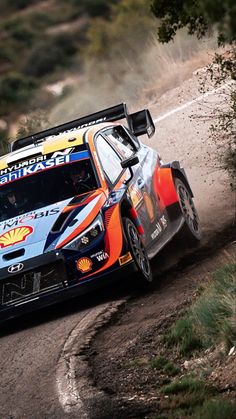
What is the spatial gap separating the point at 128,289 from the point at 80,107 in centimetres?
1802

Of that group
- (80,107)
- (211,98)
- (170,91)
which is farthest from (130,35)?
(211,98)

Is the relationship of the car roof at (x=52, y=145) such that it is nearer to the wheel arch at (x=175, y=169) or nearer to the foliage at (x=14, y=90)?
the wheel arch at (x=175, y=169)

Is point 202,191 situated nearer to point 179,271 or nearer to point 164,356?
point 179,271

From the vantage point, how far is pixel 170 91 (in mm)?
25234

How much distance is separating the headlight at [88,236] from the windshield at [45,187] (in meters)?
0.95

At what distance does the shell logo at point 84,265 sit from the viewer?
36.6 ft

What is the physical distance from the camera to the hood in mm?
11258

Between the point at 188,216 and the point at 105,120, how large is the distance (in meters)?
1.63

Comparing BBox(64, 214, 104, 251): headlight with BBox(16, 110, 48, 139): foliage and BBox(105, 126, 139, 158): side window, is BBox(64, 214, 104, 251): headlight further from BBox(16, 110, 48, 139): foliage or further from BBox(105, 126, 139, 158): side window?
BBox(16, 110, 48, 139): foliage

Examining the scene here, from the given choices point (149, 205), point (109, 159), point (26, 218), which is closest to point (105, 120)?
point (109, 159)

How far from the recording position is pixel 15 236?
38.1ft

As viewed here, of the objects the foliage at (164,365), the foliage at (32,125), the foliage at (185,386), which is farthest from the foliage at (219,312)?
the foliage at (32,125)

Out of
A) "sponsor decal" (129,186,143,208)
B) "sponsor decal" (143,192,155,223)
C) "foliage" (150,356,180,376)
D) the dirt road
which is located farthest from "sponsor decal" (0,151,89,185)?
"foliage" (150,356,180,376)

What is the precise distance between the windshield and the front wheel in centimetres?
74
